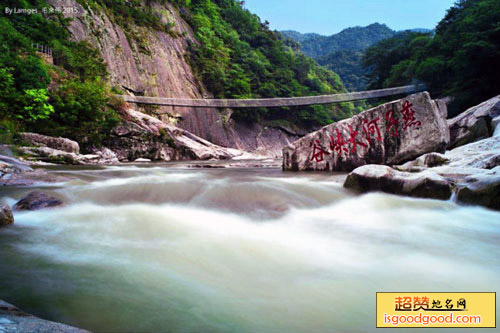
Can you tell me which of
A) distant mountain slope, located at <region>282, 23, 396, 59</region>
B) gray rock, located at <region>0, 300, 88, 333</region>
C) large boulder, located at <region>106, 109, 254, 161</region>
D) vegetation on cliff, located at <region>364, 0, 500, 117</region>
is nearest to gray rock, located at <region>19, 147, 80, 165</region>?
large boulder, located at <region>106, 109, 254, 161</region>

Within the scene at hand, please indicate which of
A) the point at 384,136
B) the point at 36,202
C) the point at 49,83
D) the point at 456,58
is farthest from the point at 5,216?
the point at 456,58

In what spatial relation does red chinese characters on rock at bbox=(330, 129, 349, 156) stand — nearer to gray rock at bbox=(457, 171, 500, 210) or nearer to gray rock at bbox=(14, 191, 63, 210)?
gray rock at bbox=(457, 171, 500, 210)

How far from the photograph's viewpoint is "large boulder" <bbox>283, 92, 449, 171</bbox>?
7.11 m

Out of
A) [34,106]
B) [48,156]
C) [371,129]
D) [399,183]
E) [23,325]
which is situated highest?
[34,106]

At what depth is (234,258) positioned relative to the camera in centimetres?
230

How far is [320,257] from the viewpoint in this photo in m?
2.34

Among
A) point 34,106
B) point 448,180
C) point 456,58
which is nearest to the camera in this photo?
point 448,180

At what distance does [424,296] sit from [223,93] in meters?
25.0

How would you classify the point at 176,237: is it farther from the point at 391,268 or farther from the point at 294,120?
the point at 294,120

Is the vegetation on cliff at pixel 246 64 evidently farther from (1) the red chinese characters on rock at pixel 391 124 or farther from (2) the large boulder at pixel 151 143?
(1) the red chinese characters on rock at pixel 391 124

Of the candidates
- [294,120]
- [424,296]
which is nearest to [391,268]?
[424,296]

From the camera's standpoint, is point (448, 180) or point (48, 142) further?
point (48, 142)

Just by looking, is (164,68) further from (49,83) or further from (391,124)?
(391,124)

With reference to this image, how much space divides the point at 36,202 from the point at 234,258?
8.34 feet
